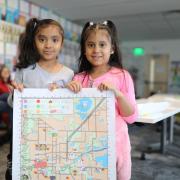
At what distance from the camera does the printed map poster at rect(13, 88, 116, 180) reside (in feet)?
3.50

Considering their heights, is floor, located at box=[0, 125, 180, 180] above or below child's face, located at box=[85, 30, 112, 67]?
below

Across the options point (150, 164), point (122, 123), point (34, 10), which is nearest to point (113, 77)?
point (122, 123)

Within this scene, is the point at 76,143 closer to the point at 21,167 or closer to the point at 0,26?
the point at 21,167

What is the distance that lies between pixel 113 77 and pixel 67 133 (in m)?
0.31

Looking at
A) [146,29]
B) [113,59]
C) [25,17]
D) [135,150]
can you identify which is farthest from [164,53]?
[113,59]

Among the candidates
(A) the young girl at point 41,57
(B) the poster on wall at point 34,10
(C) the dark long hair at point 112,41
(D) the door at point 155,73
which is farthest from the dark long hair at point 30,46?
(D) the door at point 155,73

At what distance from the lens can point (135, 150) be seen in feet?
11.4

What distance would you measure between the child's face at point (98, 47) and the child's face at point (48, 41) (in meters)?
0.14

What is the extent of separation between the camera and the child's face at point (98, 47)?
1138mm

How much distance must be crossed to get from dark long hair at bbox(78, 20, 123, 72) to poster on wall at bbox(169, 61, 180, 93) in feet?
26.3

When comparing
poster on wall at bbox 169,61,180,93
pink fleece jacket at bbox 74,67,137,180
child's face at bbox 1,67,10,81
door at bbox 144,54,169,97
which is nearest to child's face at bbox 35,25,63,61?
pink fleece jacket at bbox 74,67,137,180

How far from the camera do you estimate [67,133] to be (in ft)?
3.52

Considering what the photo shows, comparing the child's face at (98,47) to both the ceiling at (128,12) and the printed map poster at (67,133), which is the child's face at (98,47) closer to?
the printed map poster at (67,133)

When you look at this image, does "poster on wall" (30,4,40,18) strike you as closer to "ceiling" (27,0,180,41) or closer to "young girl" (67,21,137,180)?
"ceiling" (27,0,180,41)
